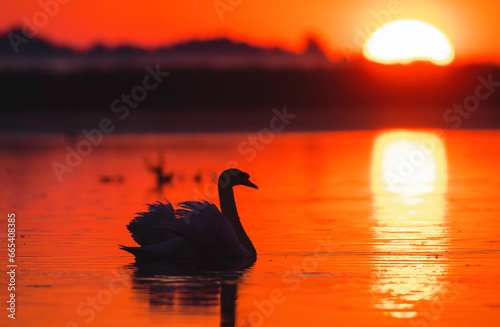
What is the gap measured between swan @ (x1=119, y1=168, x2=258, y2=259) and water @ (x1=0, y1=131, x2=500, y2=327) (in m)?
0.23

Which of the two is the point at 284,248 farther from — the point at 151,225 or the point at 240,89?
the point at 240,89

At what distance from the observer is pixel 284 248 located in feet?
46.3

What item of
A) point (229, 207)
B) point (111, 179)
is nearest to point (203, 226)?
point (229, 207)

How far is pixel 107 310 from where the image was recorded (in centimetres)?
1042

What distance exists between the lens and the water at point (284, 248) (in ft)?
33.7

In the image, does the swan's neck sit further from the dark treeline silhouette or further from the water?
the dark treeline silhouette

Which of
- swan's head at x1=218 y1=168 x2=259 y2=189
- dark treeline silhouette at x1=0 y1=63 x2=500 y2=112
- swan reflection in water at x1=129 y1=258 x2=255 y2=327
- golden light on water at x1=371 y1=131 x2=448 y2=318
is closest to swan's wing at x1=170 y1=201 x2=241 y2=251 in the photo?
swan reflection in water at x1=129 y1=258 x2=255 y2=327

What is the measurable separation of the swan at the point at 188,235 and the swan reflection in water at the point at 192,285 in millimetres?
108

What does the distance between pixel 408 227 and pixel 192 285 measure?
5223mm

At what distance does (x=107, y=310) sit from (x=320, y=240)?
15.3 ft

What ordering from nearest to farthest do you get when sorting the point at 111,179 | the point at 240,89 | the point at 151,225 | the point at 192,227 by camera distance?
the point at 192,227
the point at 151,225
the point at 111,179
the point at 240,89

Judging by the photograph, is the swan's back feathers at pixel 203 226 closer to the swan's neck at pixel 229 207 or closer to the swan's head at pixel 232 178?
the swan's neck at pixel 229 207

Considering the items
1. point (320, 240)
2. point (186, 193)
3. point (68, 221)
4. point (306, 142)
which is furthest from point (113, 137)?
point (320, 240)

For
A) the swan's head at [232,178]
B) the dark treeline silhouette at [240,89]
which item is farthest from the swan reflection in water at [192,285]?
the dark treeline silhouette at [240,89]
